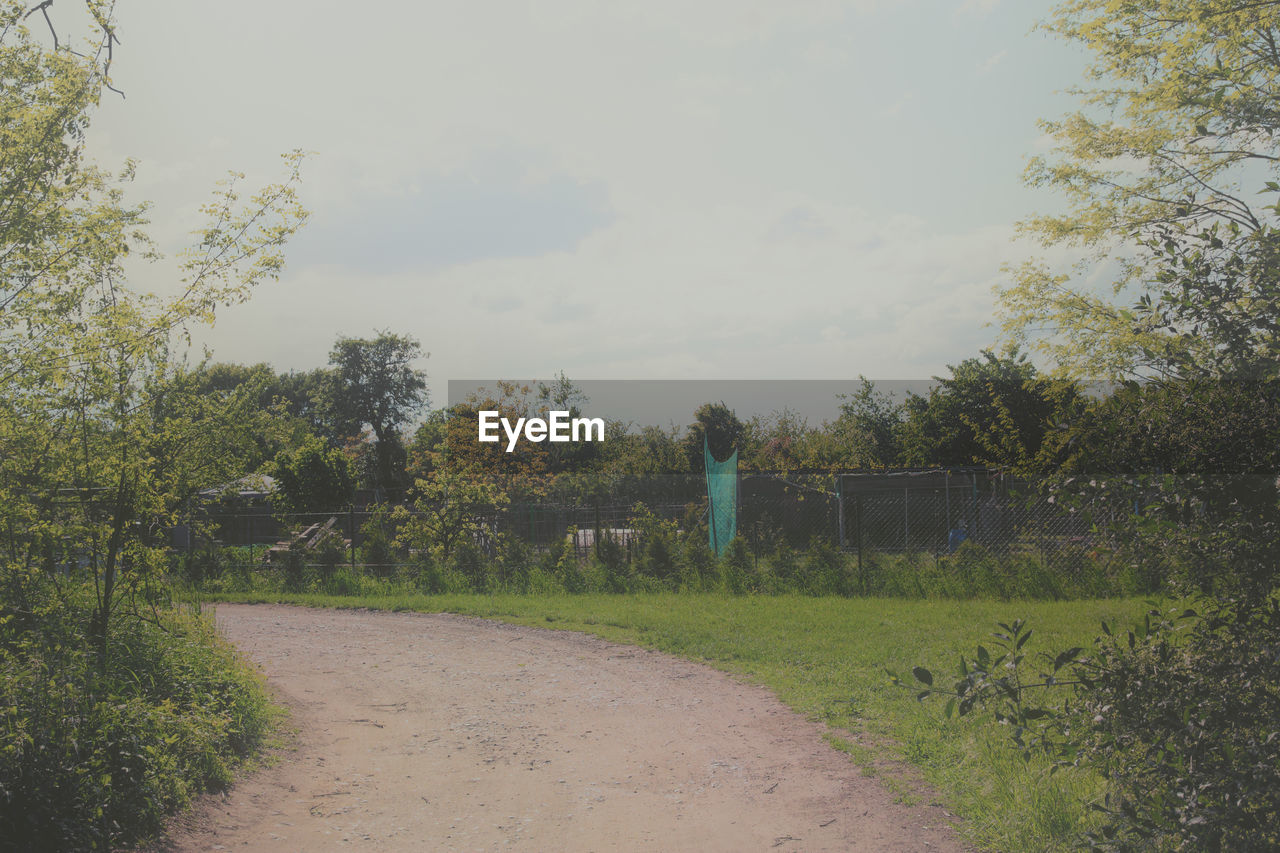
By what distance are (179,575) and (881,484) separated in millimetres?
16540

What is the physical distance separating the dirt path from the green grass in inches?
12.2

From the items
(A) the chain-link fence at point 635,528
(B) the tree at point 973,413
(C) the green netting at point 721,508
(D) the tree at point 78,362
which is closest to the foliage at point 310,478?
(A) the chain-link fence at point 635,528

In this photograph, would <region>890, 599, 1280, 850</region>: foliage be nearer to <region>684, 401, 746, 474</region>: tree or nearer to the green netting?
the green netting

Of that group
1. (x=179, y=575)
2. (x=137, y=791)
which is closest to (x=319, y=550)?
(x=179, y=575)

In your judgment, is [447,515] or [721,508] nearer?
[447,515]

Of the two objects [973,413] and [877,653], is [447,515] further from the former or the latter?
[973,413]

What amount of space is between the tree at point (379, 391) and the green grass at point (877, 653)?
3549 centimetres

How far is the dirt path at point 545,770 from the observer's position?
179 inches

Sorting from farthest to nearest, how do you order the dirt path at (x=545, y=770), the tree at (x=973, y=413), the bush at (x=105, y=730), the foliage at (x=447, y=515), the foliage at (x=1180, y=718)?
the tree at (x=973, y=413) < the foliage at (x=447, y=515) < the dirt path at (x=545, y=770) < the bush at (x=105, y=730) < the foliage at (x=1180, y=718)

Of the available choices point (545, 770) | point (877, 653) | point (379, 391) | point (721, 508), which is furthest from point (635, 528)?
point (379, 391)

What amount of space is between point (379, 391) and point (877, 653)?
44.9 m

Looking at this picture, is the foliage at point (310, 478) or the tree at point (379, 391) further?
the tree at point (379, 391)

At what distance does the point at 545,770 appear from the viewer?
5.63 m

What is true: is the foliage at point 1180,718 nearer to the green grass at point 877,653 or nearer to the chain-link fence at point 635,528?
the green grass at point 877,653
